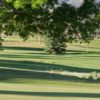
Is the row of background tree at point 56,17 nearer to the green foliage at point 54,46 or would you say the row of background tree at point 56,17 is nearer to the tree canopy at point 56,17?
the tree canopy at point 56,17

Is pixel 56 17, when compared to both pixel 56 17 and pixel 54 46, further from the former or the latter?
pixel 54 46

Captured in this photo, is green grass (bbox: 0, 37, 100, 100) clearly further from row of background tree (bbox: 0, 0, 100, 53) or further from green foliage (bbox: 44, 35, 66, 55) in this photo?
green foliage (bbox: 44, 35, 66, 55)

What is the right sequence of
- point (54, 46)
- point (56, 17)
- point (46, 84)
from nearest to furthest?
point (46, 84) → point (56, 17) → point (54, 46)

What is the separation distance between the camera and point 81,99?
652 centimetres

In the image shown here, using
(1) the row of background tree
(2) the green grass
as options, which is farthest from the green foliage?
(1) the row of background tree

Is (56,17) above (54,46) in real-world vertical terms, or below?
above

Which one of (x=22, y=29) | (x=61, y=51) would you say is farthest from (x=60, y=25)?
(x=61, y=51)

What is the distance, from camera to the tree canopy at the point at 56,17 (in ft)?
52.4

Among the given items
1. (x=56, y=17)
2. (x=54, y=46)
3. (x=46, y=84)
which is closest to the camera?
(x=46, y=84)

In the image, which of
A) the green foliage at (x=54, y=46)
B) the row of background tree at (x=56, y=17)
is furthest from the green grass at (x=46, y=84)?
the green foliage at (x=54, y=46)

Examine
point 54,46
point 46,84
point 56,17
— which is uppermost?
point 56,17

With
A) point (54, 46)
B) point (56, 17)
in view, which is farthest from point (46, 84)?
point (54, 46)

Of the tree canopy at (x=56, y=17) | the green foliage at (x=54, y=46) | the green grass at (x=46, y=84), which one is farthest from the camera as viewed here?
the green foliage at (x=54, y=46)

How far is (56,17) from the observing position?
16375 millimetres
